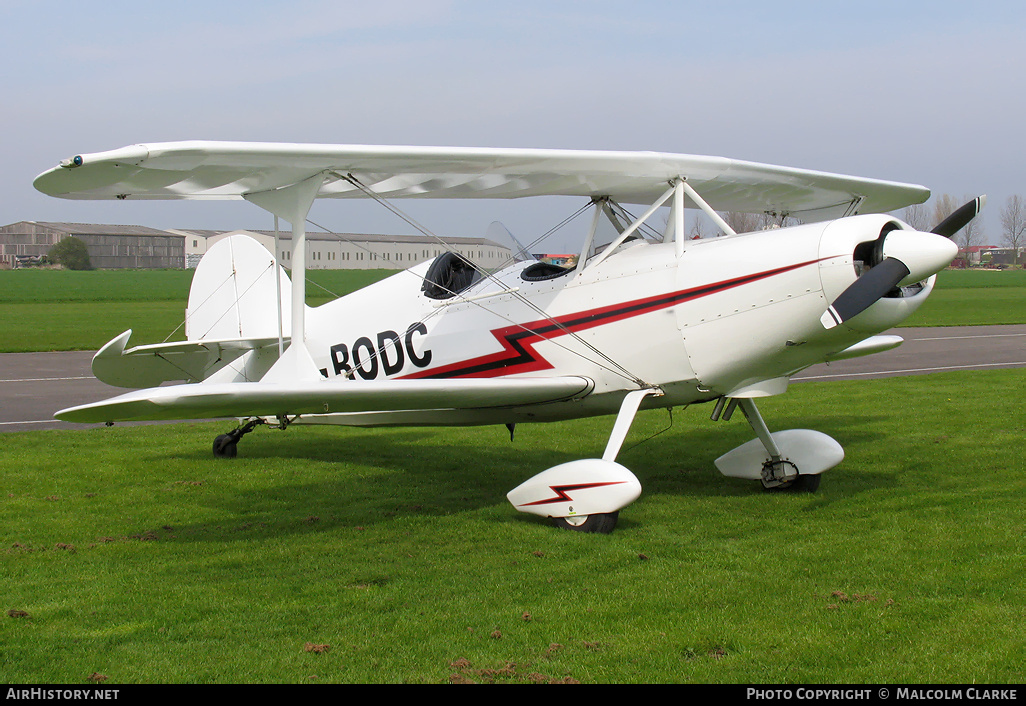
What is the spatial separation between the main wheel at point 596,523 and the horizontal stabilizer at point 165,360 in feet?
13.4

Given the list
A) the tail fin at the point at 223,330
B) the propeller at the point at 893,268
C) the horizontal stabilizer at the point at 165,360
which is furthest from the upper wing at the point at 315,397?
the tail fin at the point at 223,330

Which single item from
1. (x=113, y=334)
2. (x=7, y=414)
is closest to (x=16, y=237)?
(x=113, y=334)

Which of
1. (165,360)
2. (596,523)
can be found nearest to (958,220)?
(596,523)

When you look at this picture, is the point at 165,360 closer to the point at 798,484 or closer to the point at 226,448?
the point at 226,448

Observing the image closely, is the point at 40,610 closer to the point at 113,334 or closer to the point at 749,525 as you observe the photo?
the point at 749,525

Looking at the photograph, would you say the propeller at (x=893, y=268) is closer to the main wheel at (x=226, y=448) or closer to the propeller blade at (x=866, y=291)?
the propeller blade at (x=866, y=291)

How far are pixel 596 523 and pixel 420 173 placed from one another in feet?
9.67

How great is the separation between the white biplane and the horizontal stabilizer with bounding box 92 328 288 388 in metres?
0.02

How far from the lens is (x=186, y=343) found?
9141mm

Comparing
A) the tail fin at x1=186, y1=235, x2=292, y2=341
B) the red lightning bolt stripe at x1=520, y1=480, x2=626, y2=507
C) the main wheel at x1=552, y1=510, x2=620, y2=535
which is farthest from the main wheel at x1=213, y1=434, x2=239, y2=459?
the main wheel at x1=552, y1=510, x2=620, y2=535

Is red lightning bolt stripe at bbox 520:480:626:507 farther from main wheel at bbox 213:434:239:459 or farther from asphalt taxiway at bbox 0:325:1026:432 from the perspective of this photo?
asphalt taxiway at bbox 0:325:1026:432

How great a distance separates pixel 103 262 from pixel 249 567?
123 meters

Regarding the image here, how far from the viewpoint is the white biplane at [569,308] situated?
6148mm

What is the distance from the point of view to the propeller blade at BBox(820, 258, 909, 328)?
600cm
